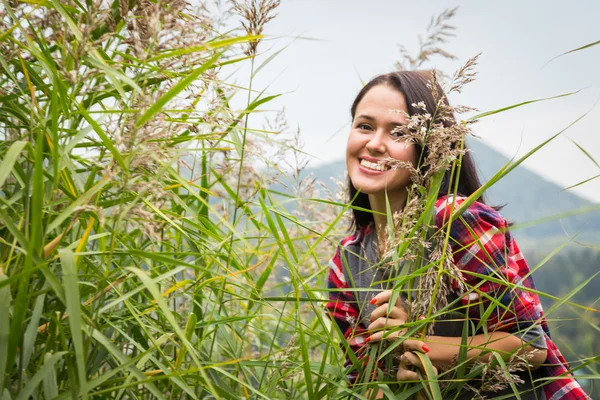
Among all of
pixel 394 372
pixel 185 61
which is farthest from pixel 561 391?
pixel 185 61

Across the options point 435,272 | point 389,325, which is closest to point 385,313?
point 389,325

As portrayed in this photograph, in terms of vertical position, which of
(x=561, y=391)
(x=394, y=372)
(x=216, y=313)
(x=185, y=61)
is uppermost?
(x=185, y=61)

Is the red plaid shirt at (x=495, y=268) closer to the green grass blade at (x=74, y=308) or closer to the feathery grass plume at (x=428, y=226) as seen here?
the feathery grass plume at (x=428, y=226)

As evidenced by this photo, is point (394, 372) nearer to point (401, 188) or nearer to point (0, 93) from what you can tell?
point (401, 188)

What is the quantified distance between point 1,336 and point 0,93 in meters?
0.43

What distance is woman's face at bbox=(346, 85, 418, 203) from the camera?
165 cm

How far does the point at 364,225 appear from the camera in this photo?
7.00 ft

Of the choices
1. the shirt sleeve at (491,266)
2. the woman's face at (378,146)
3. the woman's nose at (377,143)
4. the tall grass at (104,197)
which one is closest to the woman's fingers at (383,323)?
the tall grass at (104,197)

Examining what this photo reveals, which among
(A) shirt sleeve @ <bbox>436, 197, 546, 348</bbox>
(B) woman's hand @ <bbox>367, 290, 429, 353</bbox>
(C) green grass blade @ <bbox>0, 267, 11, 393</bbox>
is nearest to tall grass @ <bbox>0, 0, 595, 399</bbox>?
(C) green grass blade @ <bbox>0, 267, 11, 393</bbox>

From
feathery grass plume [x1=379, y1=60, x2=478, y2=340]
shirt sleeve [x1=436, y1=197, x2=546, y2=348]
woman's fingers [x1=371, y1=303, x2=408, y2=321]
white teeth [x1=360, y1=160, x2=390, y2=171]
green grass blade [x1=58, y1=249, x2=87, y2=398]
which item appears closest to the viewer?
green grass blade [x1=58, y1=249, x2=87, y2=398]

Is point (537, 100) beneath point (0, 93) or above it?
beneath

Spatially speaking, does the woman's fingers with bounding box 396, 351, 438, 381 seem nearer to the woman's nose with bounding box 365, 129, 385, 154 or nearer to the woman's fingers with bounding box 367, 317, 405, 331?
the woman's fingers with bounding box 367, 317, 405, 331

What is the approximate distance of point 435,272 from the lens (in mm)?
1130

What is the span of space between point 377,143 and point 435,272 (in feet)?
2.03
